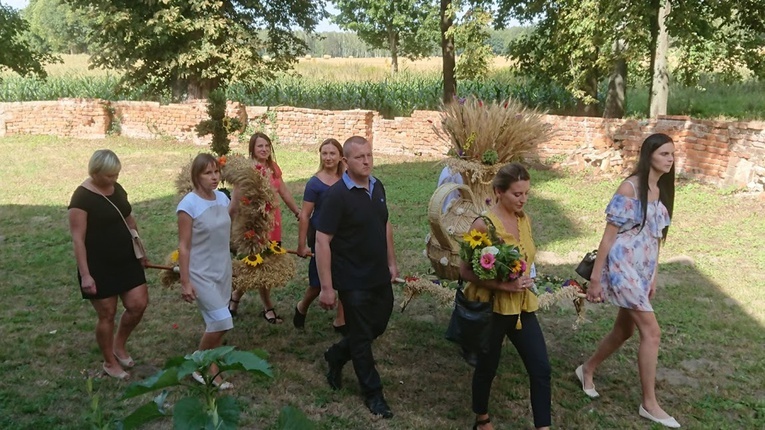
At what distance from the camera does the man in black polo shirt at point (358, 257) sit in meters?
4.24

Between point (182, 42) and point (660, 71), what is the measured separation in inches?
554

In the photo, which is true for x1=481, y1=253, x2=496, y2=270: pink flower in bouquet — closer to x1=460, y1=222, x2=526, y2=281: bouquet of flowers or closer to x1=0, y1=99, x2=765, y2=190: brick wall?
x1=460, y1=222, x2=526, y2=281: bouquet of flowers

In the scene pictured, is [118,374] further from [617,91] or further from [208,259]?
[617,91]

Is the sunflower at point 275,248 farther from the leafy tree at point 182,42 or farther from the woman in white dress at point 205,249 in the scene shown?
the leafy tree at point 182,42

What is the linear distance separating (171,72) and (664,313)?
776 inches

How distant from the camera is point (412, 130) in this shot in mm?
17531

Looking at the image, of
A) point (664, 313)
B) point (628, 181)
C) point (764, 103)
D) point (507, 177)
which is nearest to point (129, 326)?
point (507, 177)

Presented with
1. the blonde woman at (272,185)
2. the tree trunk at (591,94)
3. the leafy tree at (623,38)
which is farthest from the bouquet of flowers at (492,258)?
the tree trunk at (591,94)

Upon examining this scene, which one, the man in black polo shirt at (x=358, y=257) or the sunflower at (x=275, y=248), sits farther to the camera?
the sunflower at (x=275, y=248)

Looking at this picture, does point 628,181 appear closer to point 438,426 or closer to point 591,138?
point 438,426

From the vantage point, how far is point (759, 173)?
445 inches

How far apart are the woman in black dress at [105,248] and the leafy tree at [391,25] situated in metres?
Result: 37.5

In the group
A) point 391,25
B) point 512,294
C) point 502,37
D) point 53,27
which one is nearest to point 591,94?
point 512,294

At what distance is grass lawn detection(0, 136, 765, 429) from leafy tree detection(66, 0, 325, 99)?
12.0 metres
